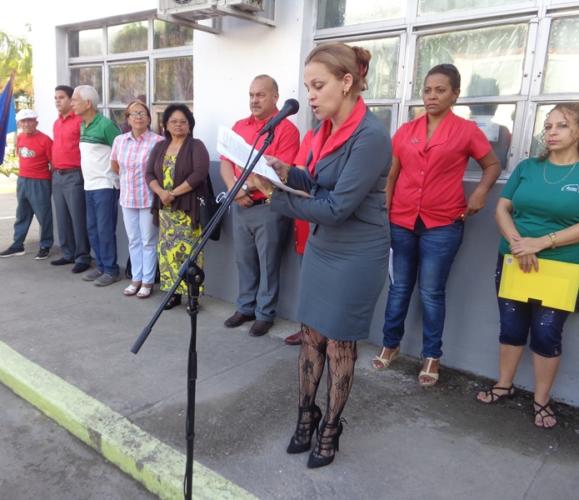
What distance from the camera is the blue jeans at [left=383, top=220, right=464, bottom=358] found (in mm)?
3248

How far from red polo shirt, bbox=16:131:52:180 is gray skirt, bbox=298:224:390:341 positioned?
4842 millimetres

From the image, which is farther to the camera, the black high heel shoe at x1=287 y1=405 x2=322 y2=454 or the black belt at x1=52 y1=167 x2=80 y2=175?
the black belt at x1=52 y1=167 x2=80 y2=175

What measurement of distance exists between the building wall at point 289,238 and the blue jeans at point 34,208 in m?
1.13

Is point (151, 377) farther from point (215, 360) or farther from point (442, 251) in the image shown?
point (442, 251)

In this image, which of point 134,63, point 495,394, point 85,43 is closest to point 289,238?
point 495,394

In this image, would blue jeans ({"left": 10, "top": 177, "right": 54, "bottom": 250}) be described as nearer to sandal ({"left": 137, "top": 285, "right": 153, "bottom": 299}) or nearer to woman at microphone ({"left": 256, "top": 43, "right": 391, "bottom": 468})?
sandal ({"left": 137, "top": 285, "right": 153, "bottom": 299})

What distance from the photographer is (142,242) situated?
500 centimetres

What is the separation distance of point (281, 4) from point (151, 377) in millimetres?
3041

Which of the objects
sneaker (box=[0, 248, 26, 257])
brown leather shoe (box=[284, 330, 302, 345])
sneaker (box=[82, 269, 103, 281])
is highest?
brown leather shoe (box=[284, 330, 302, 345])

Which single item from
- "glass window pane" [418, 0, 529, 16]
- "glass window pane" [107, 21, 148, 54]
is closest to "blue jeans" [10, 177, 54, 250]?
"glass window pane" [107, 21, 148, 54]

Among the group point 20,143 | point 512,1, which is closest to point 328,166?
point 512,1

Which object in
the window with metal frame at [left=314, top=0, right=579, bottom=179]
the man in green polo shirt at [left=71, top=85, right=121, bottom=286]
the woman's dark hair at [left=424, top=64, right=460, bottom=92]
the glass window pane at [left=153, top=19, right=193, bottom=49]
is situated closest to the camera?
the woman's dark hair at [left=424, top=64, right=460, bottom=92]

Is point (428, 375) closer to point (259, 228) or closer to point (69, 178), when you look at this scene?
point (259, 228)

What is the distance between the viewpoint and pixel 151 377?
342 centimetres
